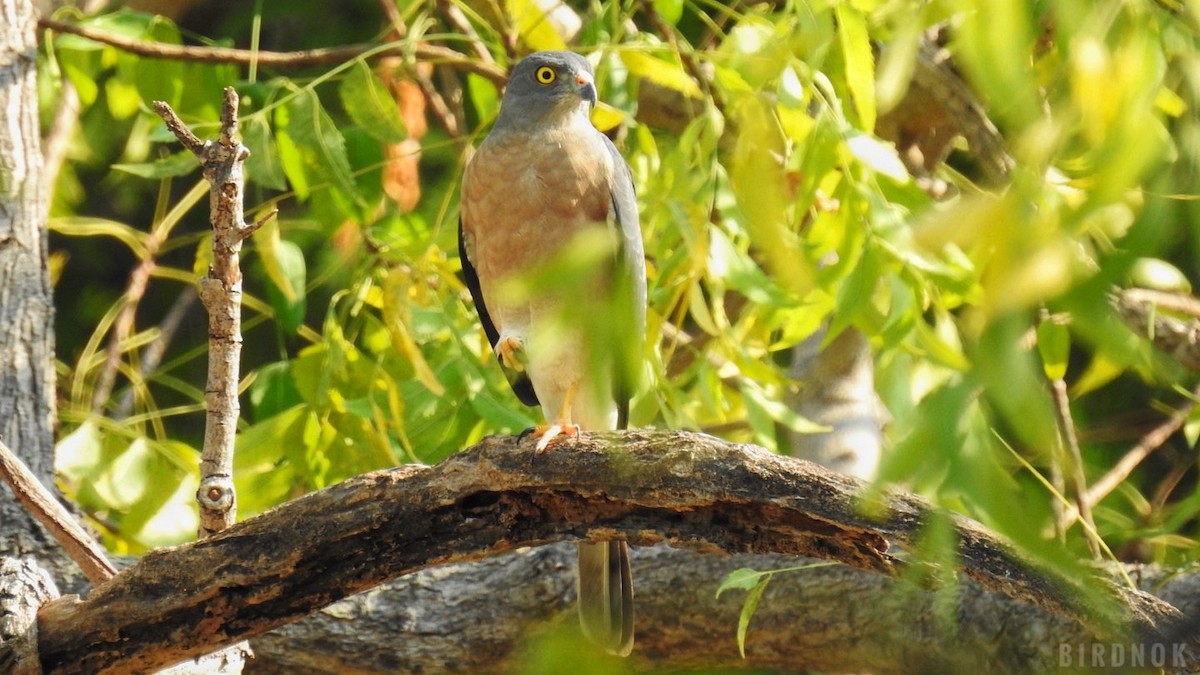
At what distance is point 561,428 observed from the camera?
284 cm

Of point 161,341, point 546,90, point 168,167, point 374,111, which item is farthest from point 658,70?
point 161,341

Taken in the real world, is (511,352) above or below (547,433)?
below

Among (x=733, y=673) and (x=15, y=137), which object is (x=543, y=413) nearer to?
(x=733, y=673)

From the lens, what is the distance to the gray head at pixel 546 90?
11.6 ft

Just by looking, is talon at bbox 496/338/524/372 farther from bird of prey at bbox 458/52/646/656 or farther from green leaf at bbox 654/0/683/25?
green leaf at bbox 654/0/683/25

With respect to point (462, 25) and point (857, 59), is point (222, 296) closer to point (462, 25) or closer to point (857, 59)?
point (857, 59)

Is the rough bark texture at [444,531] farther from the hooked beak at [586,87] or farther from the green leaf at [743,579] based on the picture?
the hooked beak at [586,87]

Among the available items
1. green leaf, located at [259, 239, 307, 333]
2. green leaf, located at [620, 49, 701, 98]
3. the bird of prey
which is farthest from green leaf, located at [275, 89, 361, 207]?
green leaf, located at [620, 49, 701, 98]

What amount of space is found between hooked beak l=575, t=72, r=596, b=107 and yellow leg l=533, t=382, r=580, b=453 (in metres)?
0.78

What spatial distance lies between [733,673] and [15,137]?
2324mm

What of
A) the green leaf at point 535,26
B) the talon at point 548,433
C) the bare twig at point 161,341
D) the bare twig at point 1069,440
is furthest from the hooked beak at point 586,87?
the bare twig at point 161,341

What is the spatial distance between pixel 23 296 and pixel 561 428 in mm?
1551

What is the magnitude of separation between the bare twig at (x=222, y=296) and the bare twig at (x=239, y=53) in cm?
116

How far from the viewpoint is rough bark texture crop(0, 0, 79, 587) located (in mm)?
3174
